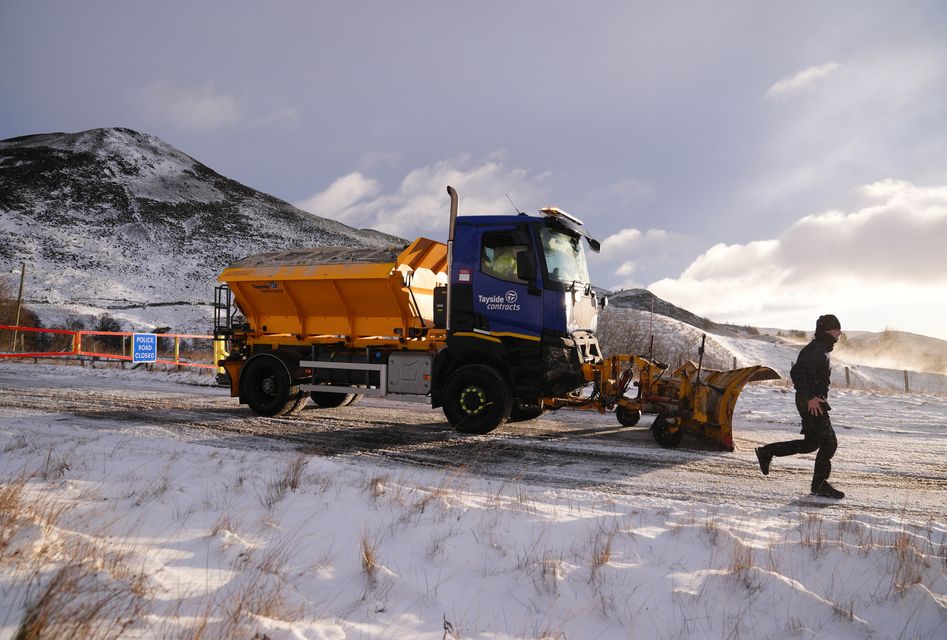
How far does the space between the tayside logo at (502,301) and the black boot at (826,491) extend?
399cm

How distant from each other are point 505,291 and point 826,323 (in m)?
3.83

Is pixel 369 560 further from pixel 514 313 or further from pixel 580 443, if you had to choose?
pixel 514 313

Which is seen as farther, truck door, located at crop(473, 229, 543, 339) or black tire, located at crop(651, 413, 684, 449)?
truck door, located at crop(473, 229, 543, 339)

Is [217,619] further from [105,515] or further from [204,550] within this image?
[105,515]

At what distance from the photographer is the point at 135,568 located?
8.27 ft

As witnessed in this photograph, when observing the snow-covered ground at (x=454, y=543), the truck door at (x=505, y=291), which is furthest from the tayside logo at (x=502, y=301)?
the snow-covered ground at (x=454, y=543)

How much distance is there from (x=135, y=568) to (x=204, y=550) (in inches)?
16.0

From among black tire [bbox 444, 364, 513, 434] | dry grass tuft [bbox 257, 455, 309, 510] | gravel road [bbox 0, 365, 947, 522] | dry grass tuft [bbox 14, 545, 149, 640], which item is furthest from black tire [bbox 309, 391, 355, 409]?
dry grass tuft [bbox 14, 545, 149, 640]

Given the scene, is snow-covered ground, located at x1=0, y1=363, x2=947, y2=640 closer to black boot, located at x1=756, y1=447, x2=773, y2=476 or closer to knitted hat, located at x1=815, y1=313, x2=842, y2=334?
black boot, located at x1=756, y1=447, x2=773, y2=476

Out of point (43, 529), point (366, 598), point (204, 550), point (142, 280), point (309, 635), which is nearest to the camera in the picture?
point (309, 635)

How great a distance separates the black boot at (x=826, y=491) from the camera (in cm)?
491

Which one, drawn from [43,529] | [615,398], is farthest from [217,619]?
[615,398]

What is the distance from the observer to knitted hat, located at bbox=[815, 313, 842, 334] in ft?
17.6

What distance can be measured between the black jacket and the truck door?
3119mm
